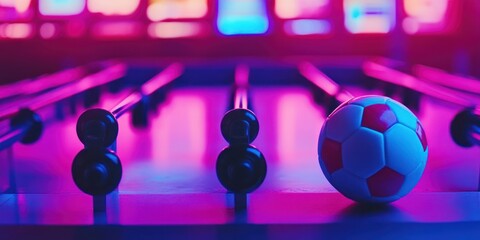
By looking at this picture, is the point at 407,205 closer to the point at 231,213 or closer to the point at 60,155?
the point at 231,213

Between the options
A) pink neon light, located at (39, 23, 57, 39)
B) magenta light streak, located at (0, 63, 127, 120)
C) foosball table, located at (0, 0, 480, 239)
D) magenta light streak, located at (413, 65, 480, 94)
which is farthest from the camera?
pink neon light, located at (39, 23, 57, 39)

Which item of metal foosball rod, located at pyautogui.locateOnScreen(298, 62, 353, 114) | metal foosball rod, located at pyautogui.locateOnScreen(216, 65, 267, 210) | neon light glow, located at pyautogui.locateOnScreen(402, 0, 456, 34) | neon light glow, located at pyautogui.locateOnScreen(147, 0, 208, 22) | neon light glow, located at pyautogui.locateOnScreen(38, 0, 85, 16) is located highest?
neon light glow, located at pyautogui.locateOnScreen(38, 0, 85, 16)

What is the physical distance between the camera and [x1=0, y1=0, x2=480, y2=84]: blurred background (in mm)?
4641

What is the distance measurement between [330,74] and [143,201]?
2.75 m

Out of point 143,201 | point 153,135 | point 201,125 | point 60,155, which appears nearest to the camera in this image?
point 143,201

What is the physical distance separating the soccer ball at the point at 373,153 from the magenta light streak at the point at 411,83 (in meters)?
0.67

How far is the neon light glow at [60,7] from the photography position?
15.4 feet

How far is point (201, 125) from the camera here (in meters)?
2.19

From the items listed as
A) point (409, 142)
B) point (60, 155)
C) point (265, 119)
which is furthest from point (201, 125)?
point (409, 142)

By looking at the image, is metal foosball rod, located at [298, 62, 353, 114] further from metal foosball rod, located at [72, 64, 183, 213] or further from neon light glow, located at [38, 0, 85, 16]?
neon light glow, located at [38, 0, 85, 16]

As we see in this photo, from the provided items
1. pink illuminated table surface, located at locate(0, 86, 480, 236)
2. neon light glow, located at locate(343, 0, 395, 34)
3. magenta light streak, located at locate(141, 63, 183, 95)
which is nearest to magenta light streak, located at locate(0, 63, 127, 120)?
pink illuminated table surface, located at locate(0, 86, 480, 236)

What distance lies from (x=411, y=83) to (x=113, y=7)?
108 inches

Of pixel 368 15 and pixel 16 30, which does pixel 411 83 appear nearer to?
pixel 368 15

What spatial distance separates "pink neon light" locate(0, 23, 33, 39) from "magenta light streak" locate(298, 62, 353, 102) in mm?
2150
